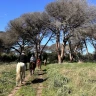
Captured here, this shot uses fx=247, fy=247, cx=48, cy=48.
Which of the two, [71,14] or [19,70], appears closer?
[19,70]

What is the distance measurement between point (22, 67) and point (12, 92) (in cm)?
269

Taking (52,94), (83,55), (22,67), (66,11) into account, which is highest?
(66,11)

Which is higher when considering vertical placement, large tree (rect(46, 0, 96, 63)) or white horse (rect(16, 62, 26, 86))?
large tree (rect(46, 0, 96, 63))

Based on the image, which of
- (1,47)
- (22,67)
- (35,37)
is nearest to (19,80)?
(22,67)

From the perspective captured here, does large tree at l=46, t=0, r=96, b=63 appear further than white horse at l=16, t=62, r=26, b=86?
Yes

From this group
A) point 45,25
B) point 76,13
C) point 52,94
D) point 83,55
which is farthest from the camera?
point 83,55

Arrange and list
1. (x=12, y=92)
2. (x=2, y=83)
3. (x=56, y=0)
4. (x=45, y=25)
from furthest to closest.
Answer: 1. (x=45, y=25)
2. (x=56, y=0)
3. (x=2, y=83)
4. (x=12, y=92)

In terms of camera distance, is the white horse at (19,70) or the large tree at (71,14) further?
the large tree at (71,14)

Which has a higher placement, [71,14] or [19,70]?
[71,14]

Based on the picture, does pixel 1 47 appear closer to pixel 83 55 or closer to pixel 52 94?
pixel 83 55

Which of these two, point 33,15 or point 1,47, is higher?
point 33,15

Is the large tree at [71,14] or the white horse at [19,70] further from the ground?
the large tree at [71,14]

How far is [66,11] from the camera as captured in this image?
129 feet

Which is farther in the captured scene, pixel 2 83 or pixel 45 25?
pixel 45 25
